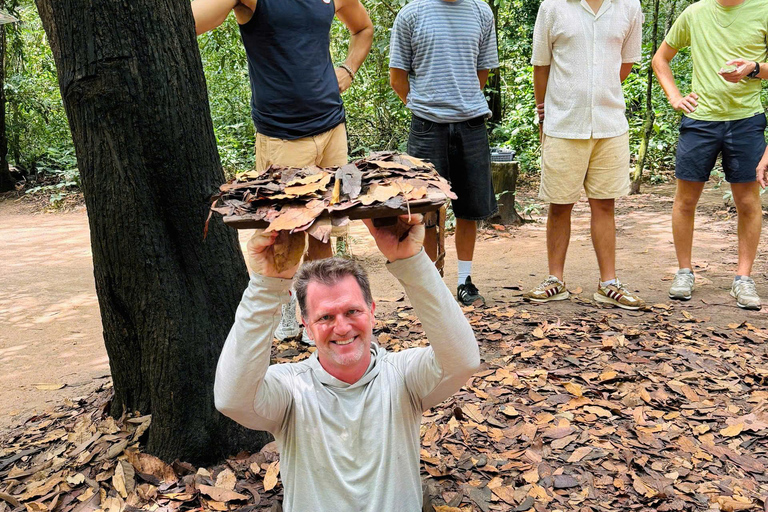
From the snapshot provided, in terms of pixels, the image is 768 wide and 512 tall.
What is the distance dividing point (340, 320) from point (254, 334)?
10.1 inches

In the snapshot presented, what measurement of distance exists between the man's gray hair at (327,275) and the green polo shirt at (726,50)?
3.78 m

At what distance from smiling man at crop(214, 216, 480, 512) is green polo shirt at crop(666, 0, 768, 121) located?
3.70 metres

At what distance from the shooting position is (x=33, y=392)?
4.10 meters

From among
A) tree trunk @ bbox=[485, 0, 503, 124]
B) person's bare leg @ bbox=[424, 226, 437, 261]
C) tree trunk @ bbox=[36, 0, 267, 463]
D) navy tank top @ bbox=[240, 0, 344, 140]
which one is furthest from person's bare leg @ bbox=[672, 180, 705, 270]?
tree trunk @ bbox=[485, 0, 503, 124]

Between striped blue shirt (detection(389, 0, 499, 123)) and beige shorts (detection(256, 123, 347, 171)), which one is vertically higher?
striped blue shirt (detection(389, 0, 499, 123))

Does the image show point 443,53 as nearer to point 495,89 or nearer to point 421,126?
point 421,126

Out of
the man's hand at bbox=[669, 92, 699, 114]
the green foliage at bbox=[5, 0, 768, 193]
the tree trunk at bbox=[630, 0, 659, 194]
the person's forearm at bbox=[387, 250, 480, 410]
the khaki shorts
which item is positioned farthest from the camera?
Result: the green foliage at bbox=[5, 0, 768, 193]

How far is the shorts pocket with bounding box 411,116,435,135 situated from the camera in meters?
4.73

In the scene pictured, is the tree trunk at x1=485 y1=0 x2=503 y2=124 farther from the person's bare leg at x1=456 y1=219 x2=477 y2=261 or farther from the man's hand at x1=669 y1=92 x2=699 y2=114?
the person's bare leg at x1=456 y1=219 x2=477 y2=261

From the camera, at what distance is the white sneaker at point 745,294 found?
4664mm

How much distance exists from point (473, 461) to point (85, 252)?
689cm

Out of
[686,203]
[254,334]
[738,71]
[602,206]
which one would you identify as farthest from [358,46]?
[254,334]

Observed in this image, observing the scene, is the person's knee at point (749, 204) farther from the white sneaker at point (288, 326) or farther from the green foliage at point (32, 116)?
the green foliage at point (32, 116)

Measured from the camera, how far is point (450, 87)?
4684 mm
